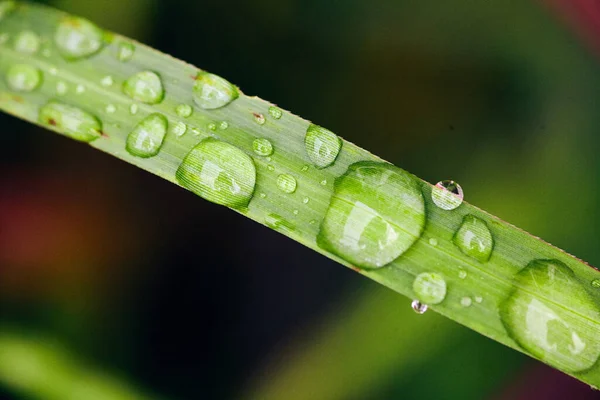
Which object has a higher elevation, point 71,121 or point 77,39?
point 77,39

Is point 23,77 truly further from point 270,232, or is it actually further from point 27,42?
point 270,232

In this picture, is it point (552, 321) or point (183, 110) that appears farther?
point (183, 110)

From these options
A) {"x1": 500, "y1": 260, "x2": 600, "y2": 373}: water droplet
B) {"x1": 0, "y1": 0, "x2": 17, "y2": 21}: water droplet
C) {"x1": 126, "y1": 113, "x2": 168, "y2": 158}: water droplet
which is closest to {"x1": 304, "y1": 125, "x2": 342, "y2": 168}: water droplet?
{"x1": 126, "y1": 113, "x2": 168, "y2": 158}: water droplet

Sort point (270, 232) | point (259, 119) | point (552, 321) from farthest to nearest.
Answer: point (270, 232) < point (259, 119) < point (552, 321)

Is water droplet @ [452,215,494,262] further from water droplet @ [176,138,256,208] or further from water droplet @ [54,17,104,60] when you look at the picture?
water droplet @ [54,17,104,60]

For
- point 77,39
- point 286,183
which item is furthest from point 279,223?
point 77,39

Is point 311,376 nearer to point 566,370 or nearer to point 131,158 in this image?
point 566,370

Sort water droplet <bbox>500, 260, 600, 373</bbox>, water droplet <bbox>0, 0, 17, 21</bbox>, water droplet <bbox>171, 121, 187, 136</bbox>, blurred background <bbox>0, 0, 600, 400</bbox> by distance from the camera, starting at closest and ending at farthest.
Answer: water droplet <bbox>500, 260, 600, 373</bbox>, water droplet <bbox>171, 121, 187, 136</bbox>, water droplet <bbox>0, 0, 17, 21</bbox>, blurred background <bbox>0, 0, 600, 400</bbox>
